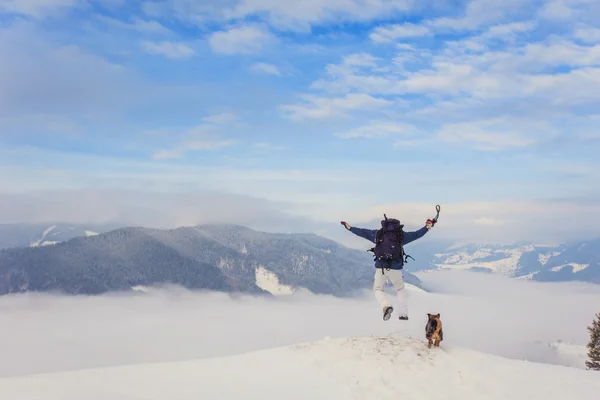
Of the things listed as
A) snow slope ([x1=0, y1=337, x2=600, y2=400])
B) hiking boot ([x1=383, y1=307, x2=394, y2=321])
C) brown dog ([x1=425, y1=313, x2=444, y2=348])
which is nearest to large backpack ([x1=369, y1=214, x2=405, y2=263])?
hiking boot ([x1=383, y1=307, x2=394, y2=321])

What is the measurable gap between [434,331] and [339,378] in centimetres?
480

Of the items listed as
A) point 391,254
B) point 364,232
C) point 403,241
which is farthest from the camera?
point 364,232

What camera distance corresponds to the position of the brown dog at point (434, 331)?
63.7ft

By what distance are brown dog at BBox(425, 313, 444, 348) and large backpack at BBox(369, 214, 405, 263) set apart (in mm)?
2934

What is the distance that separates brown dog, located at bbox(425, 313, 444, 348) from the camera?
63.7 ft

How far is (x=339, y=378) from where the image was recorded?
683 inches

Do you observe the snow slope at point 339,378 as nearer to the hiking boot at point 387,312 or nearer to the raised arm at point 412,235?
the hiking boot at point 387,312

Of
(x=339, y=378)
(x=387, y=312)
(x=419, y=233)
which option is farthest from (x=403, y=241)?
(x=339, y=378)

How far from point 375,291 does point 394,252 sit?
2.22 meters

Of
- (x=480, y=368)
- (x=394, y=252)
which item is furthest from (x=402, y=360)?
(x=394, y=252)

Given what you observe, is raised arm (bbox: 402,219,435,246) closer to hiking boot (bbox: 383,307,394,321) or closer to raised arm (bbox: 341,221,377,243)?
raised arm (bbox: 341,221,377,243)

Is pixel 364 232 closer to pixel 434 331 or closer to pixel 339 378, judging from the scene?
pixel 434 331

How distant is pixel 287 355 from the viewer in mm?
20453

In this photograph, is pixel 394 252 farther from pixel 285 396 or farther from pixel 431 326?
pixel 285 396
